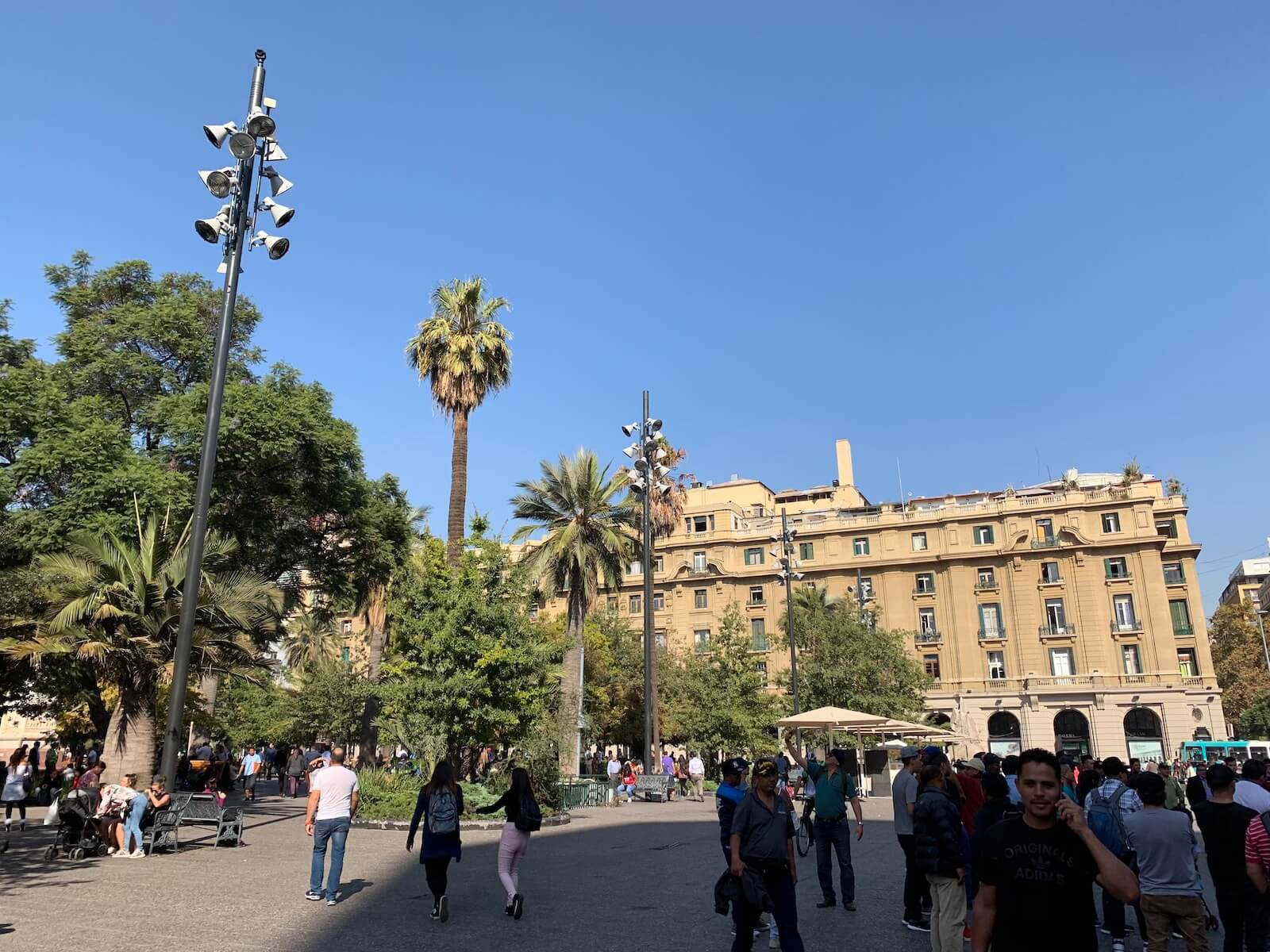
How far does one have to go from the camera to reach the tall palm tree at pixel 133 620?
14.2 meters

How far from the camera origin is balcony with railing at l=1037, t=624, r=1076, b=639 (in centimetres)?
5069

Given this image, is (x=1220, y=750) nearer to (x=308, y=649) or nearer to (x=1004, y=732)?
(x=1004, y=732)

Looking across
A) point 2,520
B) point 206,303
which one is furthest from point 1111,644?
point 2,520

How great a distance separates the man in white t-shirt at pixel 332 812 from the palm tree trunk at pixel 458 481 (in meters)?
16.6

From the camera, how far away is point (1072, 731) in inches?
1949

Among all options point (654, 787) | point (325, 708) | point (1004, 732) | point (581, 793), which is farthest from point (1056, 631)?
point (325, 708)

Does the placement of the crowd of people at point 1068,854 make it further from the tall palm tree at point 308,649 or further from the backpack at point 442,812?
the tall palm tree at point 308,649

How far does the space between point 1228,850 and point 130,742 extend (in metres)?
15.8

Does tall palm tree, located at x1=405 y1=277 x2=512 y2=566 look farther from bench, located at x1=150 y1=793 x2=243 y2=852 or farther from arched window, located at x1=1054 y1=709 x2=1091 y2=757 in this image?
arched window, located at x1=1054 y1=709 x2=1091 y2=757

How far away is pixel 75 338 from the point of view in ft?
80.7

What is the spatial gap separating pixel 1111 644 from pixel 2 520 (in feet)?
167

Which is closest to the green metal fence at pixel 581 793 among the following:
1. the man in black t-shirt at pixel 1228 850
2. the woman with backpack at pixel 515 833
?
the woman with backpack at pixel 515 833

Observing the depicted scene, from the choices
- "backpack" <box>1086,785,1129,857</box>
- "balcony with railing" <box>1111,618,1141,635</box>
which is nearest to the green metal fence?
"backpack" <box>1086,785,1129,857</box>

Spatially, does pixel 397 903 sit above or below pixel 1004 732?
below
